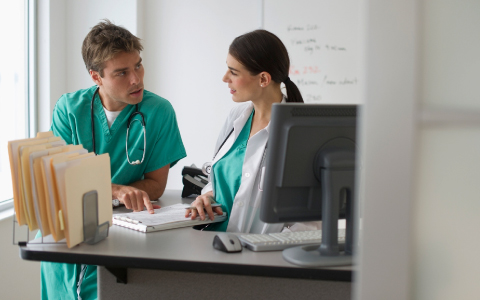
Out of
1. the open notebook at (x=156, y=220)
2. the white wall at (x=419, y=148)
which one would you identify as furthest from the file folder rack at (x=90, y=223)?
the white wall at (x=419, y=148)

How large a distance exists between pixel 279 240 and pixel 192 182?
902 mm

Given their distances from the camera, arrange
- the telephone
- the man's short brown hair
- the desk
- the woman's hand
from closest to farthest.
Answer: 1. the desk
2. the woman's hand
3. the man's short brown hair
4. the telephone

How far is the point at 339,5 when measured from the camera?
10.3ft

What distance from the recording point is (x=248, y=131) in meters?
1.93

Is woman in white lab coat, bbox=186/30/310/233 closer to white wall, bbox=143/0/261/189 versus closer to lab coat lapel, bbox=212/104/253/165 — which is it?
lab coat lapel, bbox=212/104/253/165

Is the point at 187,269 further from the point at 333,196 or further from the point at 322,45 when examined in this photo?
the point at 322,45

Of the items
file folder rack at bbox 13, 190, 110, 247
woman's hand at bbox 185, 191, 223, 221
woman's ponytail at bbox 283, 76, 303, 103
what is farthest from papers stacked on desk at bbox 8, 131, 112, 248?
woman's ponytail at bbox 283, 76, 303, 103

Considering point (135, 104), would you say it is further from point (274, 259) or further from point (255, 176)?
point (274, 259)

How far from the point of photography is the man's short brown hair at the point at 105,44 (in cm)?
204

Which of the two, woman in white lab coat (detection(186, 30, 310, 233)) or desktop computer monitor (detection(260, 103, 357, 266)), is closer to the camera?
desktop computer monitor (detection(260, 103, 357, 266))

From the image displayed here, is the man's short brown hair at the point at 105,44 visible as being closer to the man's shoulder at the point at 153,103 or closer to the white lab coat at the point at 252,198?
the man's shoulder at the point at 153,103

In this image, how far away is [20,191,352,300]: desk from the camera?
116cm

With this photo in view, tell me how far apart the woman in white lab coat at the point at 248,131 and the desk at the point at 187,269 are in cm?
31

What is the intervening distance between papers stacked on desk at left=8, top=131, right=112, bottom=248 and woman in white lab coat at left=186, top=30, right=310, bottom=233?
0.59 metres
